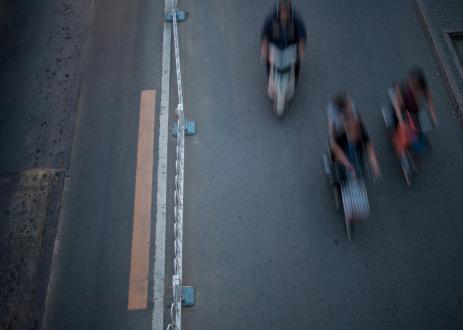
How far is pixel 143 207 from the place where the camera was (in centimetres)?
621

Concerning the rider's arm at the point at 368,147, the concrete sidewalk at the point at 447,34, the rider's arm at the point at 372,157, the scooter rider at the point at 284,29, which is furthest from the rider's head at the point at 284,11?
the concrete sidewalk at the point at 447,34

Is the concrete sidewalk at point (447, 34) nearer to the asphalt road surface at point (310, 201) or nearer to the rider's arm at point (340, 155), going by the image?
the asphalt road surface at point (310, 201)

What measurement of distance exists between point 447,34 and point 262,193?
5534mm

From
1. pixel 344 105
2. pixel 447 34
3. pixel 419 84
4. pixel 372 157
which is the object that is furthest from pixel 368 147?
pixel 447 34

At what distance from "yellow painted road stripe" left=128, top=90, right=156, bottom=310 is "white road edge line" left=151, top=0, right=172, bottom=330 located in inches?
6.0

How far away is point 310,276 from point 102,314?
3.36 meters

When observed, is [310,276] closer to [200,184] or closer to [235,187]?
[235,187]

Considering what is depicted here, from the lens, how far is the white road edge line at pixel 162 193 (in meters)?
5.50

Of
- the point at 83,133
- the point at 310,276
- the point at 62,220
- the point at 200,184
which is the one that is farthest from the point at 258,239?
the point at 83,133

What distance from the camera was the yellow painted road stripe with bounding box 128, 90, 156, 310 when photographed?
5598 mm

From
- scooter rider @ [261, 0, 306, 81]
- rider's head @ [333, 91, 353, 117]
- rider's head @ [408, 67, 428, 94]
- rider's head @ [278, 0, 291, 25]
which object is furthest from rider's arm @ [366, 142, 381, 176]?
rider's head @ [278, 0, 291, 25]

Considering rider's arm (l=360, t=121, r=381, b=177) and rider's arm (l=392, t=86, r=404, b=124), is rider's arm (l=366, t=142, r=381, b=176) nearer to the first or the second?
rider's arm (l=360, t=121, r=381, b=177)

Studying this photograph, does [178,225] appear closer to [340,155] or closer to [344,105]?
[340,155]

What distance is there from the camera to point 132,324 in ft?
17.6
